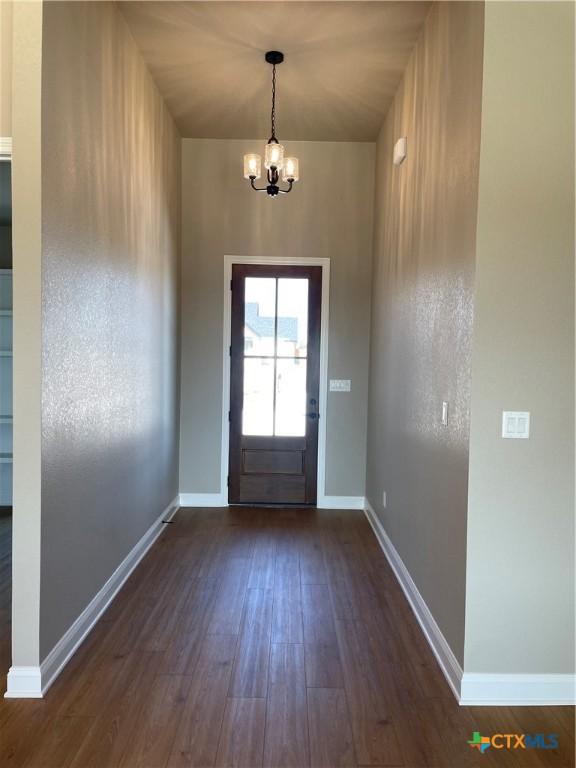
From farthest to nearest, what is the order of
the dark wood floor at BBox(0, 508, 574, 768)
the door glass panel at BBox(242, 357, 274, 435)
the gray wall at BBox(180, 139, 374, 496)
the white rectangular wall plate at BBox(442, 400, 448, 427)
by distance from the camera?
1. the door glass panel at BBox(242, 357, 274, 435)
2. the gray wall at BBox(180, 139, 374, 496)
3. the white rectangular wall plate at BBox(442, 400, 448, 427)
4. the dark wood floor at BBox(0, 508, 574, 768)

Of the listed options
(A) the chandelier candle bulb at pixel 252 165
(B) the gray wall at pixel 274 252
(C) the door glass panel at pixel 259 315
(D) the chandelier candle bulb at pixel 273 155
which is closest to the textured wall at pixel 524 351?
(D) the chandelier candle bulb at pixel 273 155

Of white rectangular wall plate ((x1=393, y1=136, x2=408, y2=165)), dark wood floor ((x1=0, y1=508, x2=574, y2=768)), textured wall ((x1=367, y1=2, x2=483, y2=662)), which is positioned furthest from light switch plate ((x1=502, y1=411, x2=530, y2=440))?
white rectangular wall plate ((x1=393, y1=136, x2=408, y2=165))

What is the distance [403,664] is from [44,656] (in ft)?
5.20

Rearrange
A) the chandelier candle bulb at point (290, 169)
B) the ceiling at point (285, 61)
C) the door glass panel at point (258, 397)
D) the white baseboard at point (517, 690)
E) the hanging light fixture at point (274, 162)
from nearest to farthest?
the white baseboard at point (517, 690) < the ceiling at point (285, 61) < the hanging light fixture at point (274, 162) < the chandelier candle bulb at point (290, 169) < the door glass panel at point (258, 397)

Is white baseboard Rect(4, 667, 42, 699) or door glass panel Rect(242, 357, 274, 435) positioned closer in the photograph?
white baseboard Rect(4, 667, 42, 699)

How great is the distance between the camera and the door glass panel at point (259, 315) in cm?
475

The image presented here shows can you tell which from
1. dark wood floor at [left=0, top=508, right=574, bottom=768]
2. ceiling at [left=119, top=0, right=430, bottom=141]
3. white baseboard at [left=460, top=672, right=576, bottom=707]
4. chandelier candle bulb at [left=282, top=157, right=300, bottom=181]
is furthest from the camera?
chandelier candle bulb at [left=282, top=157, right=300, bottom=181]

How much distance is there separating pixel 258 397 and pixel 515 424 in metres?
2.99

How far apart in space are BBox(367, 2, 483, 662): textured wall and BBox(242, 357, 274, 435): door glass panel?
4.05 ft

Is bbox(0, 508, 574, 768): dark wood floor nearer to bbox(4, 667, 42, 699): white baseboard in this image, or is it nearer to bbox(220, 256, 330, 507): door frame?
bbox(4, 667, 42, 699): white baseboard

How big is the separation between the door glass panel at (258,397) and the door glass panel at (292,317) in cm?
22

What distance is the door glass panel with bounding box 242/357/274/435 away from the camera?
4789mm

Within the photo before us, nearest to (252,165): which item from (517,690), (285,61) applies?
(285,61)

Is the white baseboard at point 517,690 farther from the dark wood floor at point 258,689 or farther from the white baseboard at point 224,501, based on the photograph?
the white baseboard at point 224,501
